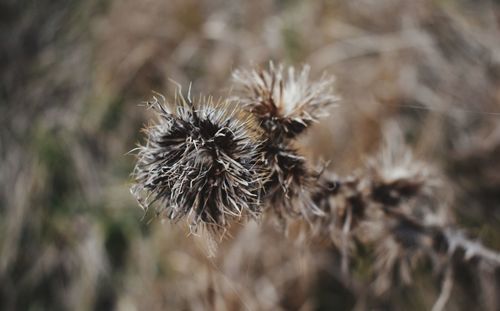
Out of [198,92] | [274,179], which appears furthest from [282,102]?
[198,92]

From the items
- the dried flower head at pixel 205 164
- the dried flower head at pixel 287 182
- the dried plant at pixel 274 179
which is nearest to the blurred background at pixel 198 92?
the dried plant at pixel 274 179

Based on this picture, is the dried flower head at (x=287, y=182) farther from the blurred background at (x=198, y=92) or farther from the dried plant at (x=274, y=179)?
the blurred background at (x=198, y=92)

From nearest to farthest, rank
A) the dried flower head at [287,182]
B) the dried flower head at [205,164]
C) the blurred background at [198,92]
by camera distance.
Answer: the dried flower head at [205,164], the dried flower head at [287,182], the blurred background at [198,92]

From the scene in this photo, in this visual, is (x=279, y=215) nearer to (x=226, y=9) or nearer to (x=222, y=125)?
(x=222, y=125)

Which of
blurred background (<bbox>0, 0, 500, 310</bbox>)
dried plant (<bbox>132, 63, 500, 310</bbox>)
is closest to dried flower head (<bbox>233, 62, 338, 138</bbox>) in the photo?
dried plant (<bbox>132, 63, 500, 310</bbox>)

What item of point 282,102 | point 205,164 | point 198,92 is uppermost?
point 198,92

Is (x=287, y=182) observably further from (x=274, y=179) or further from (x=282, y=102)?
(x=282, y=102)

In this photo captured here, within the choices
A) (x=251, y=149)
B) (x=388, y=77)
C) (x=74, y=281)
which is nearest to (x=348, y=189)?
(x=251, y=149)
